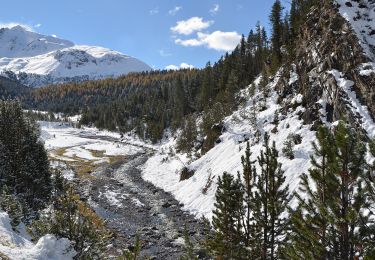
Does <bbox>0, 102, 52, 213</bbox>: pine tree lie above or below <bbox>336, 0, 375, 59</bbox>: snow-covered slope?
below

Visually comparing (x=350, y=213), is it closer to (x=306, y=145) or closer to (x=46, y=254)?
(x=46, y=254)

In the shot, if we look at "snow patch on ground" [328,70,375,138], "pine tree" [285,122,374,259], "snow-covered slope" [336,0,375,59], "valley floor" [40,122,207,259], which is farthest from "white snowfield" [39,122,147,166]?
"pine tree" [285,122,374,259]

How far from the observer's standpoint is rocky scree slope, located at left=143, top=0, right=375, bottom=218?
37.3 meters

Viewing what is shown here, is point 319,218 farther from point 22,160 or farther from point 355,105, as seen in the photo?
point 22,160

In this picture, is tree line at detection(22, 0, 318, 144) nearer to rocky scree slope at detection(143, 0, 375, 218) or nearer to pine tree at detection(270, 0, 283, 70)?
pine tree at detection(270, 0, 283, 70)

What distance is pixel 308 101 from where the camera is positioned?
45.0 meters

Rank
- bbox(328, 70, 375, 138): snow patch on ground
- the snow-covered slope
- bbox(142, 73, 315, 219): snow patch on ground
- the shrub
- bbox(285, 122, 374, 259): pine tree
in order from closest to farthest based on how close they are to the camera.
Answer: bbox(285, 122, 374, 259): pine tree < the shrub < bbox(328, 70, 375, 138): snow patch on ground < bbox(142, 73, 315, 219): snow patch on ground < the snow-covered slope

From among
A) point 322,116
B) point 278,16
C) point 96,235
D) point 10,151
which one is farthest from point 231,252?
point 278,16

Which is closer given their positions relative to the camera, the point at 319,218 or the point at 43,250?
the point at 319,218

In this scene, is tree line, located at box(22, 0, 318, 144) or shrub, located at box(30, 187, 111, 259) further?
tree line, located at box(22, 0, 318, 144)

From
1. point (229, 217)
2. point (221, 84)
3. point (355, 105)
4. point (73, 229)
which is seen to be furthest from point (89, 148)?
point (229, 217)

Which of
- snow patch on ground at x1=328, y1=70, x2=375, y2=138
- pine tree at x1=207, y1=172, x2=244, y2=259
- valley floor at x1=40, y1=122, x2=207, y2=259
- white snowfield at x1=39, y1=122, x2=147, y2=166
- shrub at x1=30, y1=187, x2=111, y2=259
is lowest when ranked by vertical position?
valley floor at x1=40, y1=122, x2=207, y2=259

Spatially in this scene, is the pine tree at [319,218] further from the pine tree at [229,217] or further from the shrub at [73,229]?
the shrub at [73,229]

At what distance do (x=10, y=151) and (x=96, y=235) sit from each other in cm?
2553
